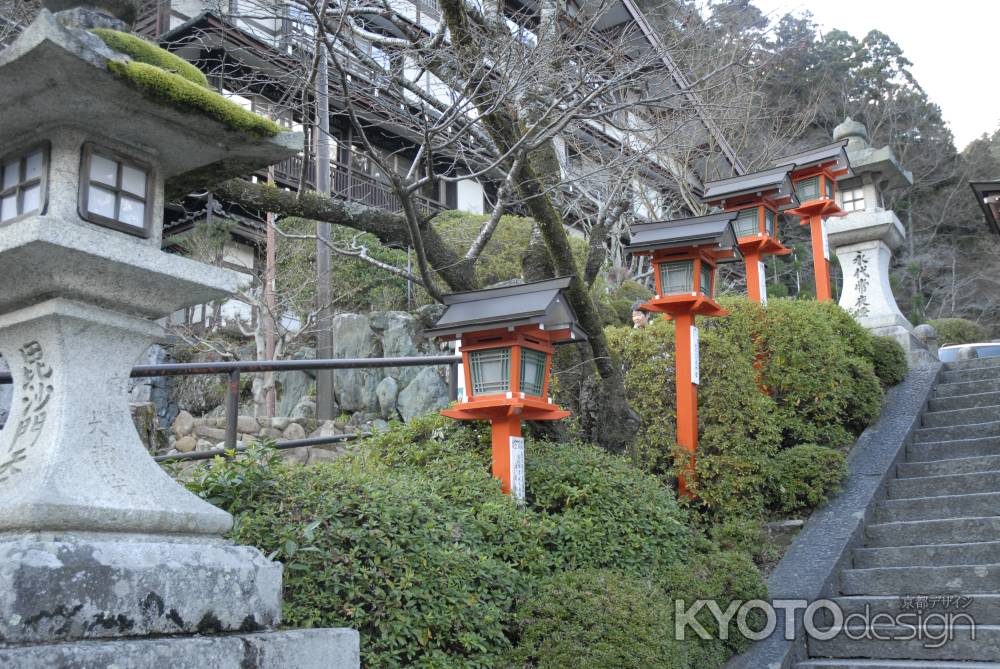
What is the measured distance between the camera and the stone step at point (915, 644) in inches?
223

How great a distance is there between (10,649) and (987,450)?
28.9 ft

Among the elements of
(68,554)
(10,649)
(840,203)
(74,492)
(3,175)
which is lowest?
(10,649)

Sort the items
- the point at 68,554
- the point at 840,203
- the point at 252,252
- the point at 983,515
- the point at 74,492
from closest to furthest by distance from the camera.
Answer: the point at 68,554 < the point at 74,492 < the point at 983,515 < the point at 840,203 < the point at 252,252

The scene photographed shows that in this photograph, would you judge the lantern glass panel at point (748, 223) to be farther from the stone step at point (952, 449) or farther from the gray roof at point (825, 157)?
the stone step at point (952, 449)

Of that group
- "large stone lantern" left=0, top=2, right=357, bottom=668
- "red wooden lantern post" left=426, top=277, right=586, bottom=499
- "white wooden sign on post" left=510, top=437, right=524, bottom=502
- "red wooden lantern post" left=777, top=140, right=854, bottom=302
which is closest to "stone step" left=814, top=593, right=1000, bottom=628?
"white wooden sign on post" left=510, top=437, right=524, bottom=502

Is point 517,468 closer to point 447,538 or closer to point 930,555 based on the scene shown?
point 447,538

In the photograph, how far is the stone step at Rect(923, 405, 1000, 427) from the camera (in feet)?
31.3

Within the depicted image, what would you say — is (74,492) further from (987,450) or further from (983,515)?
(987,450)

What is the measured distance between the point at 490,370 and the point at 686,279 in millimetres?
2698

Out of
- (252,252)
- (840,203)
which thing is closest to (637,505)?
(840,203)

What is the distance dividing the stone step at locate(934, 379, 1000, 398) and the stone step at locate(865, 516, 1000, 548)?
12.6ft

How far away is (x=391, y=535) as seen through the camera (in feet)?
15.1

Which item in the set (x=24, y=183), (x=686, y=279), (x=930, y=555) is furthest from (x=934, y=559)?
(x=24, y=183)

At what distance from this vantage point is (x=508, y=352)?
6422 millimetres
